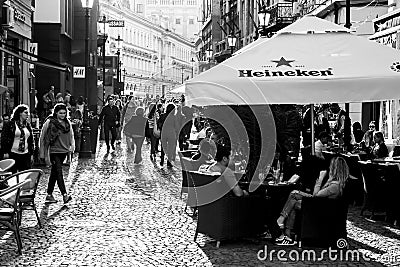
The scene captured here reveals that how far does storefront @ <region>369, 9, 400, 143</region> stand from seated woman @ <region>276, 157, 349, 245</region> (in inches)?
431

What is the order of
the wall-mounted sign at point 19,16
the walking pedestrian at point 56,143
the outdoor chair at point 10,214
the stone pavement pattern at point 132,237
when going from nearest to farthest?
1. the stone pavement pattern at point 132,237
2. the outdoor chair at point 10,214
3. the walking pedestrian at point 56,143
4. the wall-mounted sign at point 19,16

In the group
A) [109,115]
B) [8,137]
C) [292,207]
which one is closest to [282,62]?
[292,207]

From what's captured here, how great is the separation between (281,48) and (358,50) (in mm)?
1012

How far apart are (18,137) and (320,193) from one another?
6599 mm

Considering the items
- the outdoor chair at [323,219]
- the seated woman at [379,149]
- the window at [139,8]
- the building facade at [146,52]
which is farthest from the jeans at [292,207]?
the window at [139,8]

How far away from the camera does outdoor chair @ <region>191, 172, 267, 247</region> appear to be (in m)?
9.68

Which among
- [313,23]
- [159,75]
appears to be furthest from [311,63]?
[159,75]

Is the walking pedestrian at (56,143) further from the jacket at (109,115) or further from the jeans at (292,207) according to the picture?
the jacket at (109,115)

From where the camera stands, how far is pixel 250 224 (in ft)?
32.6

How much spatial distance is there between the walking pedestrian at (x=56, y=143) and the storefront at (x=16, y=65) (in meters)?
9.64

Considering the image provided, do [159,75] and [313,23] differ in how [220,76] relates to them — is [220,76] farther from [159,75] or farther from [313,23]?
[159,75]

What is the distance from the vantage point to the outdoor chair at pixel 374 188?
1201 cm

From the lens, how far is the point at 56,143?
1356cm

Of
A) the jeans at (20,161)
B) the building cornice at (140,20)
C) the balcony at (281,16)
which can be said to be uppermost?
the building cornice at (140,20)
